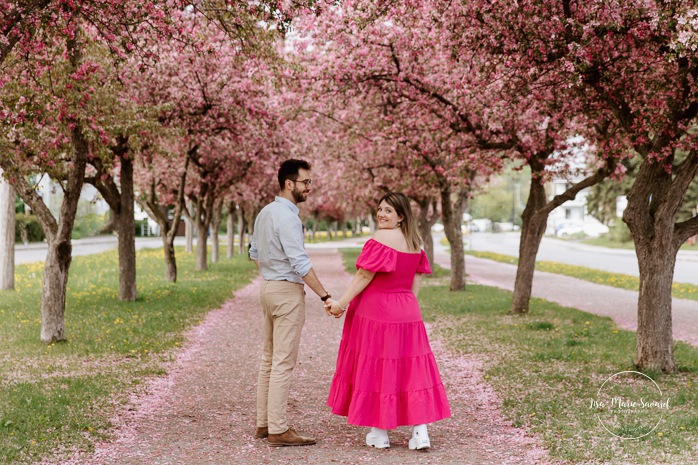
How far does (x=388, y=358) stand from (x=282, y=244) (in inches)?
47.4

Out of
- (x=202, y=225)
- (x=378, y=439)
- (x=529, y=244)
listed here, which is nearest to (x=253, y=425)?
(x=378, y=439)

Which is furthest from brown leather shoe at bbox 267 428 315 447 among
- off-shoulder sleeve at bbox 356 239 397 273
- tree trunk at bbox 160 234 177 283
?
tree trunk at bbox 160 234 177 283

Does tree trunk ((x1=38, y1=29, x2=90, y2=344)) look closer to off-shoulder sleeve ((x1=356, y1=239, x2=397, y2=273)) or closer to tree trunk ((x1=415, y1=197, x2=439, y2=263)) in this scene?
off-shoulder sleeve ((x1=356, y1=239, x2=397, y2=273))

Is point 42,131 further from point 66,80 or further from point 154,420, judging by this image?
point 154,420

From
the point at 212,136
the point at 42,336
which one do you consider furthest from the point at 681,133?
the point at 212,136

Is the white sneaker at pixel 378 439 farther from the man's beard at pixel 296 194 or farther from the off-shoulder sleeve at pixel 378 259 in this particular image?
the man's beard at pixel 296 194

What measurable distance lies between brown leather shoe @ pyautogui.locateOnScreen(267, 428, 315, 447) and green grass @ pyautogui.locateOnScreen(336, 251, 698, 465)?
1.90 m

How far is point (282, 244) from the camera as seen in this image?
18.5 feet

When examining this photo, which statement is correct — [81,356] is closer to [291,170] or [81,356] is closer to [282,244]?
[282,244]

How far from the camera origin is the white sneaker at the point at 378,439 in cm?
568

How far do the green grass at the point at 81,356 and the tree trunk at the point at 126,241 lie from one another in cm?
33

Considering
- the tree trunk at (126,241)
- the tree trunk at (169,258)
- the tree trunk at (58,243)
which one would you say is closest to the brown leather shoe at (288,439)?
the tree trunk at (58,243)

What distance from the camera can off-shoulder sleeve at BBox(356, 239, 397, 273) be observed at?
18.5 feet

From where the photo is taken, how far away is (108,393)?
7.36 m
